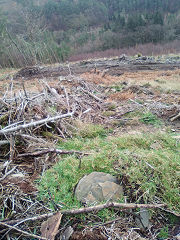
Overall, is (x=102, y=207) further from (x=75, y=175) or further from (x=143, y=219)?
(x=75, y=175)

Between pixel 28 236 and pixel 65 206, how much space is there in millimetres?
470

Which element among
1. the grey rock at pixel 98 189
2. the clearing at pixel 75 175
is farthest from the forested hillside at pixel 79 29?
the grey rock at pixel 98 189

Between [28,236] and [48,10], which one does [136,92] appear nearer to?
[28,236]

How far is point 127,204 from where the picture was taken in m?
1.97

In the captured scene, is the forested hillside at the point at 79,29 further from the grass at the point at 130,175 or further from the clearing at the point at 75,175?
the grass at the point at 130,175

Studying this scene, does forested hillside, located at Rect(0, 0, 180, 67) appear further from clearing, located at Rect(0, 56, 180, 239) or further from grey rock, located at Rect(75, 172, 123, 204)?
grey rock, located at Rect(75, 172, 123, 204)

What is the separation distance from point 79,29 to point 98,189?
230 feet

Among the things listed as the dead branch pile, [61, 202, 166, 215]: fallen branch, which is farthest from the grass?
the dead branch pile

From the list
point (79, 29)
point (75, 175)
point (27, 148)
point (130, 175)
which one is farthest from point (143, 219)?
point (79, 29)

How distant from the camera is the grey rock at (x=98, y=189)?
2.13 m

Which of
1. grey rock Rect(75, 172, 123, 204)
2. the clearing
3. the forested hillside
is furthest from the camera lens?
the forested hillside

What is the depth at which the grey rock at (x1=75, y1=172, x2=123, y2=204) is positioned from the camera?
213 cm

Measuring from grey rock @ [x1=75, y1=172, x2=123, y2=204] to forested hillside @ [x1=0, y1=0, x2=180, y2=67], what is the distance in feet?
68.7

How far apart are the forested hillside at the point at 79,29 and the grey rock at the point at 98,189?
68.7 feet
